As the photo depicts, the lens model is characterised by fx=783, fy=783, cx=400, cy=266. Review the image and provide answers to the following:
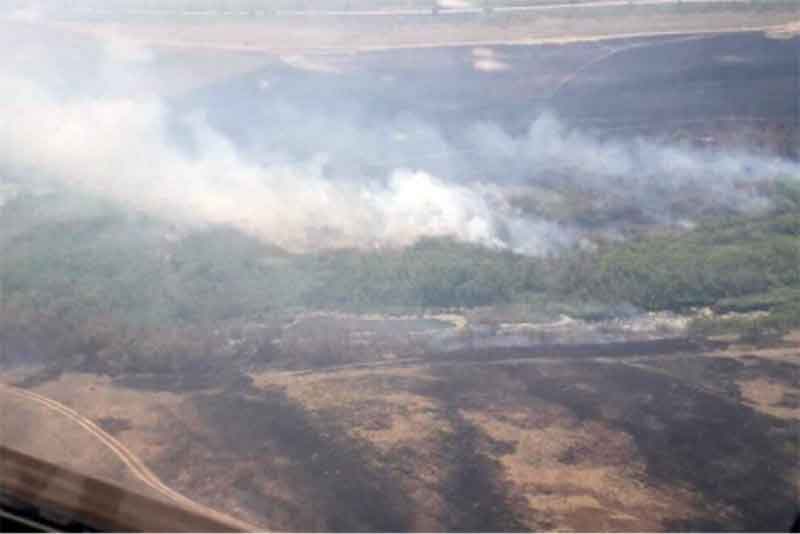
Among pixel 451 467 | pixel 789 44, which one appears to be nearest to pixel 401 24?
pixel 789 44

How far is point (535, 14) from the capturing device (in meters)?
36.4

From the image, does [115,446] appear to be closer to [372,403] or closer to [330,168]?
[372,403]

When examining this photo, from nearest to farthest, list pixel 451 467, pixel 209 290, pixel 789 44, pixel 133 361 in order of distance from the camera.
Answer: pixel 451 467 → pixel 133 361 → pixel 209 290 → pixel 789 44

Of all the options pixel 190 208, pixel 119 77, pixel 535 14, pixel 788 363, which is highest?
pixel 535 14

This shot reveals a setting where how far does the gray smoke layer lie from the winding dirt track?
10964mm

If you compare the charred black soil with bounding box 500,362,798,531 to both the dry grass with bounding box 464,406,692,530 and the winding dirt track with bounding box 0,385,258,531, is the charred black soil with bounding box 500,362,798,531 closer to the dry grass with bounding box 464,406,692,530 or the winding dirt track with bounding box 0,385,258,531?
the dry grass with bounding box 464,406,692,530

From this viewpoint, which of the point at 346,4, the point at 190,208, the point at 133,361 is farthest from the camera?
the point at 346,4

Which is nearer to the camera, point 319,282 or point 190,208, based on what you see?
point 319,282

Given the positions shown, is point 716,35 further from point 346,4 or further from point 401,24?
point 346,4

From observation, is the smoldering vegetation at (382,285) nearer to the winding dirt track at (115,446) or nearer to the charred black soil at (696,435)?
the charred black soil at (696,435)

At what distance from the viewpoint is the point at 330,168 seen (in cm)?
3053

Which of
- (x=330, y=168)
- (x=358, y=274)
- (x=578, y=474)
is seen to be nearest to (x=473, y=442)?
(x=578, y=474)

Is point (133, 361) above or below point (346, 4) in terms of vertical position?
below

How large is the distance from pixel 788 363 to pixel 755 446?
459 cm
